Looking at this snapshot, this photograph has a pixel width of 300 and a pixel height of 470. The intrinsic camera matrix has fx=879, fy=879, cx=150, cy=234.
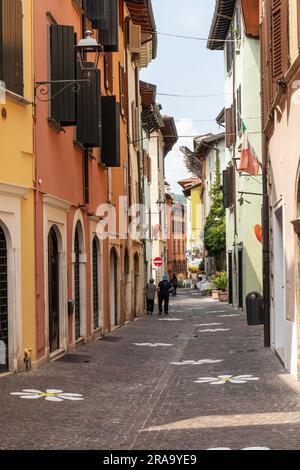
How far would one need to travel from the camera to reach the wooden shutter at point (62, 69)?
1511cm

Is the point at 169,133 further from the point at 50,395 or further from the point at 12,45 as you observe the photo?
the point at 50,395

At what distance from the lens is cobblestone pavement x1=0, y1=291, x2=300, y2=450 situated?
8500 millimetres

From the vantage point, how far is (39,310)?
1427 centimetres

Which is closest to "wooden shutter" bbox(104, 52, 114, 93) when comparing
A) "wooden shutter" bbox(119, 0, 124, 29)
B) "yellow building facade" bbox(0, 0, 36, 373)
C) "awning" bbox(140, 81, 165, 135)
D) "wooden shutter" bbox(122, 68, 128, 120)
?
"wooden shutter" bbox(122, 68, 128, 120)

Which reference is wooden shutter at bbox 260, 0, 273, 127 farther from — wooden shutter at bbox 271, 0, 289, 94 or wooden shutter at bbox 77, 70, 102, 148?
wooden shutter at bbox 77, 70, 102, 148

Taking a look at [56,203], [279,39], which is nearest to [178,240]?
[56,203]

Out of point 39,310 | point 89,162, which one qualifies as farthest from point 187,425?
point 89,162

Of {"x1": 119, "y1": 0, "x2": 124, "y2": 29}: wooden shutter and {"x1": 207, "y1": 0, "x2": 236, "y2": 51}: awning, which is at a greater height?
{"x1": 207, "y1": 0, "x2": 236, "y2": 51}: awning

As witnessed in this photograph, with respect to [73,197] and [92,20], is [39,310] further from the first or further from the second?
[92,20]

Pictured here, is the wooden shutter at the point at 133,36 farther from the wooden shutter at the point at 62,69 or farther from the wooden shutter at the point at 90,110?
the wooden shutter at the point at 62,69

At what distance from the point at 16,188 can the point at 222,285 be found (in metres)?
31.8

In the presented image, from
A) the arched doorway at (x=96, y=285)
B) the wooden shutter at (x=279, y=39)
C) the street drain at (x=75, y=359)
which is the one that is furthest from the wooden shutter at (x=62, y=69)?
the arched doorway at (x=96, y=285)

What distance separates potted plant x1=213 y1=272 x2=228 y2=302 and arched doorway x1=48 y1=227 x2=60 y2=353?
89.8 feet
